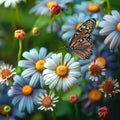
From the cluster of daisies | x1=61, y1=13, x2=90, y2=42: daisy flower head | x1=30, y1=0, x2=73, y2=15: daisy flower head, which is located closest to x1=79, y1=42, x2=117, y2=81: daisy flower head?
the cluster of daisies

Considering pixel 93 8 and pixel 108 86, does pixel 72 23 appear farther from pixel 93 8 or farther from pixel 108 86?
pixel 108 86

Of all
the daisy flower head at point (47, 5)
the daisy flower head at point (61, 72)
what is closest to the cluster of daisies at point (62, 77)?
the daisy flower head at point (61, 72)

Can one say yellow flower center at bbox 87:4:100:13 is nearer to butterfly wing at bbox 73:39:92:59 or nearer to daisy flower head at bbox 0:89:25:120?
butterfly wing at bbox 73:39:92:59

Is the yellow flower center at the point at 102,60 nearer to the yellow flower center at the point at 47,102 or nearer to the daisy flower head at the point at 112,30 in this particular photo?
the daisy flower head at the point at 112,30


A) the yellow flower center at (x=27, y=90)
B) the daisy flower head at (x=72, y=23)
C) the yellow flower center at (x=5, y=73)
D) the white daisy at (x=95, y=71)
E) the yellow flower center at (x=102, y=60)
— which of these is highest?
the daisy flower head at (x=72, y=23)

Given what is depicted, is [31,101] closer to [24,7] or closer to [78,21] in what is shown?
[78,21]

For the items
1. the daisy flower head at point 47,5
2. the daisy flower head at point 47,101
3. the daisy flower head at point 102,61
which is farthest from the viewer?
the daisy flower head at point 47,5

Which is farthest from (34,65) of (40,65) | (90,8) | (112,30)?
(90,8)

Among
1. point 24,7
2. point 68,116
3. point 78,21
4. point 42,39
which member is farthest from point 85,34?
point 24,7
